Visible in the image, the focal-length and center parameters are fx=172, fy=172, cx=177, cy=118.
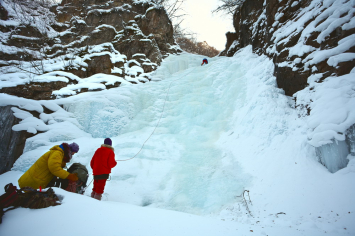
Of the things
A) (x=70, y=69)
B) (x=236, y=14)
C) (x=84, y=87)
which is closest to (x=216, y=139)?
(x=84, y=87)

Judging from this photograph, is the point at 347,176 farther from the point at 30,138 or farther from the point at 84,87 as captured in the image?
the point at 84,87

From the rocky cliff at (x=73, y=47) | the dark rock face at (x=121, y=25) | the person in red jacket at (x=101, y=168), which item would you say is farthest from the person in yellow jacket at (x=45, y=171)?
the dark rock face at (x=121, y=25)

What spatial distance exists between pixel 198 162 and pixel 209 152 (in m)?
0.46

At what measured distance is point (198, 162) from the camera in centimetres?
396

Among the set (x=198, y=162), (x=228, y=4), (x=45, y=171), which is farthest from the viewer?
(x=228, y=4)

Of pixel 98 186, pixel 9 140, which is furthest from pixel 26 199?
pixel 9 140

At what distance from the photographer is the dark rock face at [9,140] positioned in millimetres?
3855

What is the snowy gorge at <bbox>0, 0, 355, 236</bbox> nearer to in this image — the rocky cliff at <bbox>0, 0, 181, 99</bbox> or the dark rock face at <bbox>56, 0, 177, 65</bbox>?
the rocky cliff at <bbox>0, 0, 181, 99</bbox>

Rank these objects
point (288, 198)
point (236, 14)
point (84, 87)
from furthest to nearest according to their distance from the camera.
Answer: point (236, 14), point (84, 87), point (288, 198)

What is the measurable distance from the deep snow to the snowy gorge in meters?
0.02

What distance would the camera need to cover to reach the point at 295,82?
4047 millimetres

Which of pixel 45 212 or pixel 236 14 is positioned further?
pixel 236 14

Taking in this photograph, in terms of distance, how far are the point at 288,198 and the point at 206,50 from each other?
27713 millimetres

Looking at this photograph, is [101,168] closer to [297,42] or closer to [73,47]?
[297,42]
